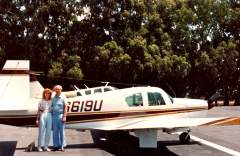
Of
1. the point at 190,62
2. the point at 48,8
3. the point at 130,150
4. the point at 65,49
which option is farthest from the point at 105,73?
the point at 130,150

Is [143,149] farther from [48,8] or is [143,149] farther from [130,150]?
[48,8]

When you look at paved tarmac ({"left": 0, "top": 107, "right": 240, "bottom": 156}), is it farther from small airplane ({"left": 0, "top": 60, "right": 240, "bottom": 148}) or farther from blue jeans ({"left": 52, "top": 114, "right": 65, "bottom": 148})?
small airplane ({"left": 0, "top": 60, "right": 240, "bottom": 148})

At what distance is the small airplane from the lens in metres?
15.9

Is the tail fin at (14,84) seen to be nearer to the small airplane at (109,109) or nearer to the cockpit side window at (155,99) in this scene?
the small airplane at (109,109)

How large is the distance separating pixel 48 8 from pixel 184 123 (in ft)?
97.6

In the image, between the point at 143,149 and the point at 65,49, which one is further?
the point at 65,49

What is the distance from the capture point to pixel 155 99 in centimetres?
1703

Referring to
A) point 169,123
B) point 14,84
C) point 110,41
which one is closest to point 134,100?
point 169,123

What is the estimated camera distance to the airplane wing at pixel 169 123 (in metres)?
14.9

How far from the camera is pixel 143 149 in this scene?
1602cm

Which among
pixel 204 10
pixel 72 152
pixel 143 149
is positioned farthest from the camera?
pixel 204 10

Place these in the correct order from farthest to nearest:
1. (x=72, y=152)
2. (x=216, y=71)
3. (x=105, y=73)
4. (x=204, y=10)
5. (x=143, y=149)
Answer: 1. (x=204, y=10)
2. (x=216, y=71)
3. (x=105, y=73)
4. (x=143, y=149)
5. (x=72, y=152)

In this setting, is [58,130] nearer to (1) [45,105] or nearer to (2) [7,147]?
(1) [45,105]

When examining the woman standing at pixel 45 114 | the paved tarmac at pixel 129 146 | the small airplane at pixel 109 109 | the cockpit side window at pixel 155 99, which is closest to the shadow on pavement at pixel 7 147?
the paved tarmac at pixel 129 146
